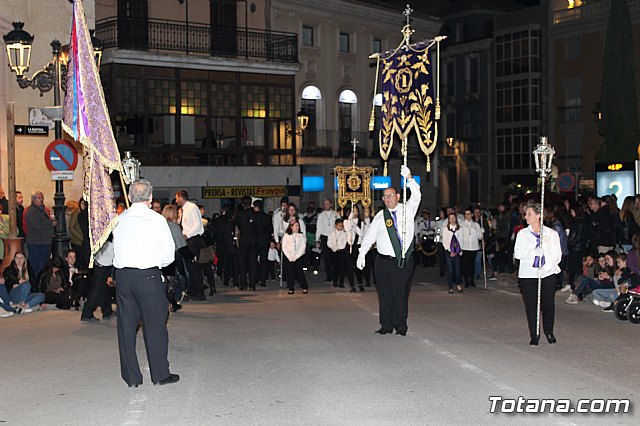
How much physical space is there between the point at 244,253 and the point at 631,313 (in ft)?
29.1

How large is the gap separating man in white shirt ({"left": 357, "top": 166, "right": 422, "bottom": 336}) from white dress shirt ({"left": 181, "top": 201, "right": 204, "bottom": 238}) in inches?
217

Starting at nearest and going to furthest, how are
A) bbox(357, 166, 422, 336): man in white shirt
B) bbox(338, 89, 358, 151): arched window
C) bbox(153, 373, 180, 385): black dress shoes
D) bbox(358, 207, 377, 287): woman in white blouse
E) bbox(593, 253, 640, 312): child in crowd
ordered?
bbox(153, 373, 180, 385): black dress shoes, bbox(357, 166, 422, 336): man in white shirt, bbox(593, 253, 640, 312): child in crowd, bbox(358, 207, 377, 287): woman in white blouse, bbox(338, 89, 358, 151): arched window

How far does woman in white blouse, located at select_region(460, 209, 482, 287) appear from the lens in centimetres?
1919

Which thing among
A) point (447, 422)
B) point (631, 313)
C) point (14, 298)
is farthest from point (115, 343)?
point (631, 313)

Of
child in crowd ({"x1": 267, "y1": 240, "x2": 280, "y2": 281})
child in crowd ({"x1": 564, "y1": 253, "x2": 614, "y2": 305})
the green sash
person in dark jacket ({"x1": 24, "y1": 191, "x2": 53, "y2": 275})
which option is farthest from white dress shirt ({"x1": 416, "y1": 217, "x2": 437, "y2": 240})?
the green sash

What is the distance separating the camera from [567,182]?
2862 cm

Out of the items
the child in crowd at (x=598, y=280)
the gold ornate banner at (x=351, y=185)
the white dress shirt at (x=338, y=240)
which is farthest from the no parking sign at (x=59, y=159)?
the gold ornate banner at (x=351, y=185)

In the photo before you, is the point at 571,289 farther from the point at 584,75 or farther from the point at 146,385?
the point at 584,75

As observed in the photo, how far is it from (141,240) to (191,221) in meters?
8.61

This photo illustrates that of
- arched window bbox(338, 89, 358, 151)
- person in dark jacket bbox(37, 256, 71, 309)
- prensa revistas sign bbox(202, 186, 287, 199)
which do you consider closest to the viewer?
person in dark jacket bbox(37, 256, 71, 309)

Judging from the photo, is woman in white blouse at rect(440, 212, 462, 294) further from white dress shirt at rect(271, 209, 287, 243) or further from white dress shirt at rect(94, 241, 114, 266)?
white dress shirt at rect(94, 241, 114, 266)

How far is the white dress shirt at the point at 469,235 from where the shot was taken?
1917cm

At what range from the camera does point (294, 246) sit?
1886cm

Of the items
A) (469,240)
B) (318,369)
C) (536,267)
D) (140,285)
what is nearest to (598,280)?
A: (469,240)
